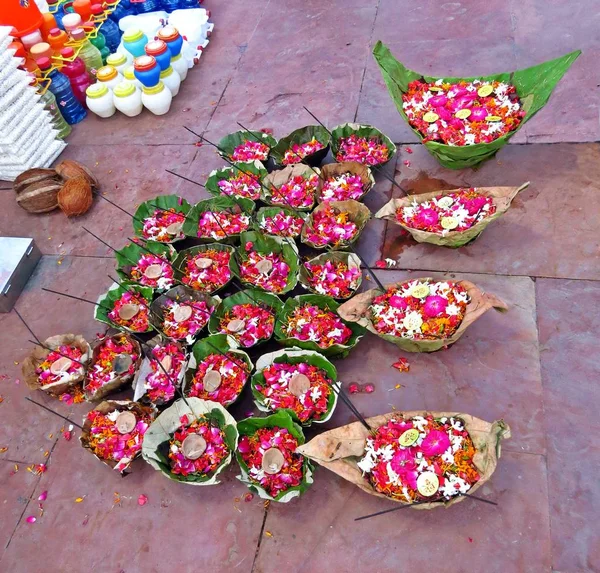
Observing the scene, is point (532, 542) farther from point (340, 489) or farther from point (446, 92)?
point (446, 92)

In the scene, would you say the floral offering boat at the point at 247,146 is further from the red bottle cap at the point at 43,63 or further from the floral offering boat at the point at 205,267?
the red bottle cap at the point at 43,63

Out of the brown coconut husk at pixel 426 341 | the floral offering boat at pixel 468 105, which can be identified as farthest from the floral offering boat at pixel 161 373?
the floral offering boat at pixel 468 105

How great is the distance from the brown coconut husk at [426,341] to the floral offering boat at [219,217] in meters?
1.52

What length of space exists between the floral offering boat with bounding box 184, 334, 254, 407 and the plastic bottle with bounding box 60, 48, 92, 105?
4.99 m

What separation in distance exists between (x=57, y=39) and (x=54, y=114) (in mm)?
1122

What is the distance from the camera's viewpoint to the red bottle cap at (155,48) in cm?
626

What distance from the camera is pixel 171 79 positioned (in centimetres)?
668

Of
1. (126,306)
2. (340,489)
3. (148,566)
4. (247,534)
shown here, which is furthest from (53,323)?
(340,489)

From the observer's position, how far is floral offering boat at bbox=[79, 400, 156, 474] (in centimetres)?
355

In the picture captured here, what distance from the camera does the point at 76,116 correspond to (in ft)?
22.6

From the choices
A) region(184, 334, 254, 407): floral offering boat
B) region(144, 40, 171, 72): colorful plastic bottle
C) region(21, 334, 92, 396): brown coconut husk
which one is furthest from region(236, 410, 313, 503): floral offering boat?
region(144, 40, 171, 72): colorful plastic bottle

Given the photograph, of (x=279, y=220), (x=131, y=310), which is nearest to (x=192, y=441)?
(x=131, y=310)

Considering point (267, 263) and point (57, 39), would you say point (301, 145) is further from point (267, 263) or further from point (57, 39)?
point (57, 39)

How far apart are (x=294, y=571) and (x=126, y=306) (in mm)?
2553
